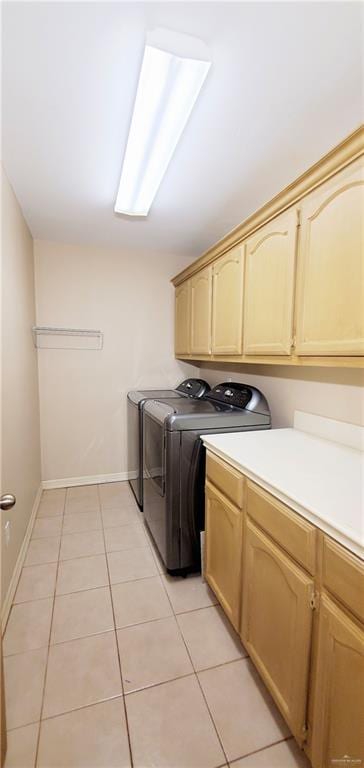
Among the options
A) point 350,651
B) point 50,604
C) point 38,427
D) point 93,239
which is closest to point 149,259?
point 93,239

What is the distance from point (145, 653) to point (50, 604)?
23.3 inches

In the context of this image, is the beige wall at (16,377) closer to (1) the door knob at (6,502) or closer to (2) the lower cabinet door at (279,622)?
(1) the door knob at (6,502)

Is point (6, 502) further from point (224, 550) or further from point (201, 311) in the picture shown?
point (201, 311)

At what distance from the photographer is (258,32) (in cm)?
95

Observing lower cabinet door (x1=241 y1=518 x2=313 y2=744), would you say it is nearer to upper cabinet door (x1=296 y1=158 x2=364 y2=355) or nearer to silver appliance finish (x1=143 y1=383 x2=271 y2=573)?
silver appliance finish (x1=143 y1=383 x2=271 y2=573)

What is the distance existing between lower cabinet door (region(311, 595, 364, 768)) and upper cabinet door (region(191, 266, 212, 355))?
1.75 metres

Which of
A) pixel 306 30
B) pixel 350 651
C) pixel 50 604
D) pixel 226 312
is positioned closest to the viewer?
pixel 350 651

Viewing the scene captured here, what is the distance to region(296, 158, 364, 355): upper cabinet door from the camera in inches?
42.7

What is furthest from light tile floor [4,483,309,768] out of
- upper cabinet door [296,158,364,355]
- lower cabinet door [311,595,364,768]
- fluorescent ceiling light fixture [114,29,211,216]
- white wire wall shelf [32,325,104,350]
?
fluorescent ceiling light fixture [114,29,211,216]

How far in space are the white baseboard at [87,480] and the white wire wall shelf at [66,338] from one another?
4.18 ft

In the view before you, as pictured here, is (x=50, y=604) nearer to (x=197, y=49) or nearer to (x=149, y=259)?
(x=197, y=49)

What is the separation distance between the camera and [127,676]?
1257mm

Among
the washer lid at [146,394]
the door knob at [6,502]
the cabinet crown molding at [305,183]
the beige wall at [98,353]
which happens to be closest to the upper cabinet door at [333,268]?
the cabinet crown molding at [305,183]

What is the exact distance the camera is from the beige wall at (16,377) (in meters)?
1.63
